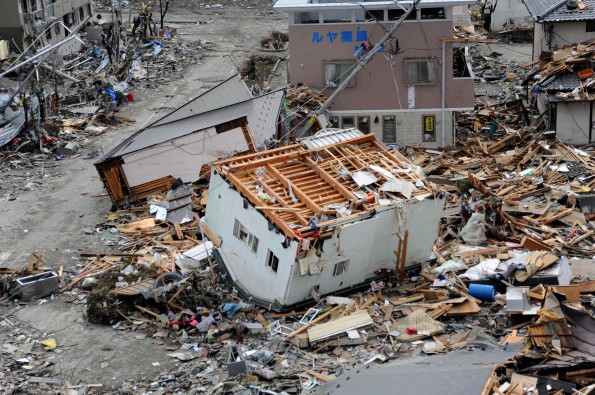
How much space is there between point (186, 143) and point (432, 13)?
10.9 meters

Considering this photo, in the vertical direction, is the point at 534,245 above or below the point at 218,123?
below

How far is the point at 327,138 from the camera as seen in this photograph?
1162 inches

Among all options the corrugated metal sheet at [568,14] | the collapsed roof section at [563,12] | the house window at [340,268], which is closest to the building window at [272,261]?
the house window at [340,268]

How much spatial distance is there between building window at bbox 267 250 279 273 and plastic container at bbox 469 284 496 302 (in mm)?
4716

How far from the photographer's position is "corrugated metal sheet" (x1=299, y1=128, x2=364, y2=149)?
29062 millimetres

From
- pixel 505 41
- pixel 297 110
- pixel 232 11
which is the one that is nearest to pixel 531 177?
pixel 297 110

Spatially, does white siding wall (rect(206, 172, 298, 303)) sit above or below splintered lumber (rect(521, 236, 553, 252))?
above

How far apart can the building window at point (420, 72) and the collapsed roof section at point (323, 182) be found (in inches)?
435

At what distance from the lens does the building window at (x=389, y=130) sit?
40.5m

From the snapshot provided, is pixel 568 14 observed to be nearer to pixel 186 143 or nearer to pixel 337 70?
pixel 337 70

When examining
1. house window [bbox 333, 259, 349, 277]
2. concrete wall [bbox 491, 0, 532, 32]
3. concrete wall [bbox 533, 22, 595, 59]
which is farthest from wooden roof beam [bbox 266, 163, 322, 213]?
concrete wall [bbox 491, 0, 532, 32]

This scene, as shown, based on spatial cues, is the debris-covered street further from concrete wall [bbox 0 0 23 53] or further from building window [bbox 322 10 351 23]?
concrete wall [bbox 0 0 23 53]

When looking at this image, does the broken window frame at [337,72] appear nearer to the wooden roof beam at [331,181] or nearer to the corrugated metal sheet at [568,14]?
the corrugated metal sheet at [568,14]

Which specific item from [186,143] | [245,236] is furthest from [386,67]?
[245,236]
